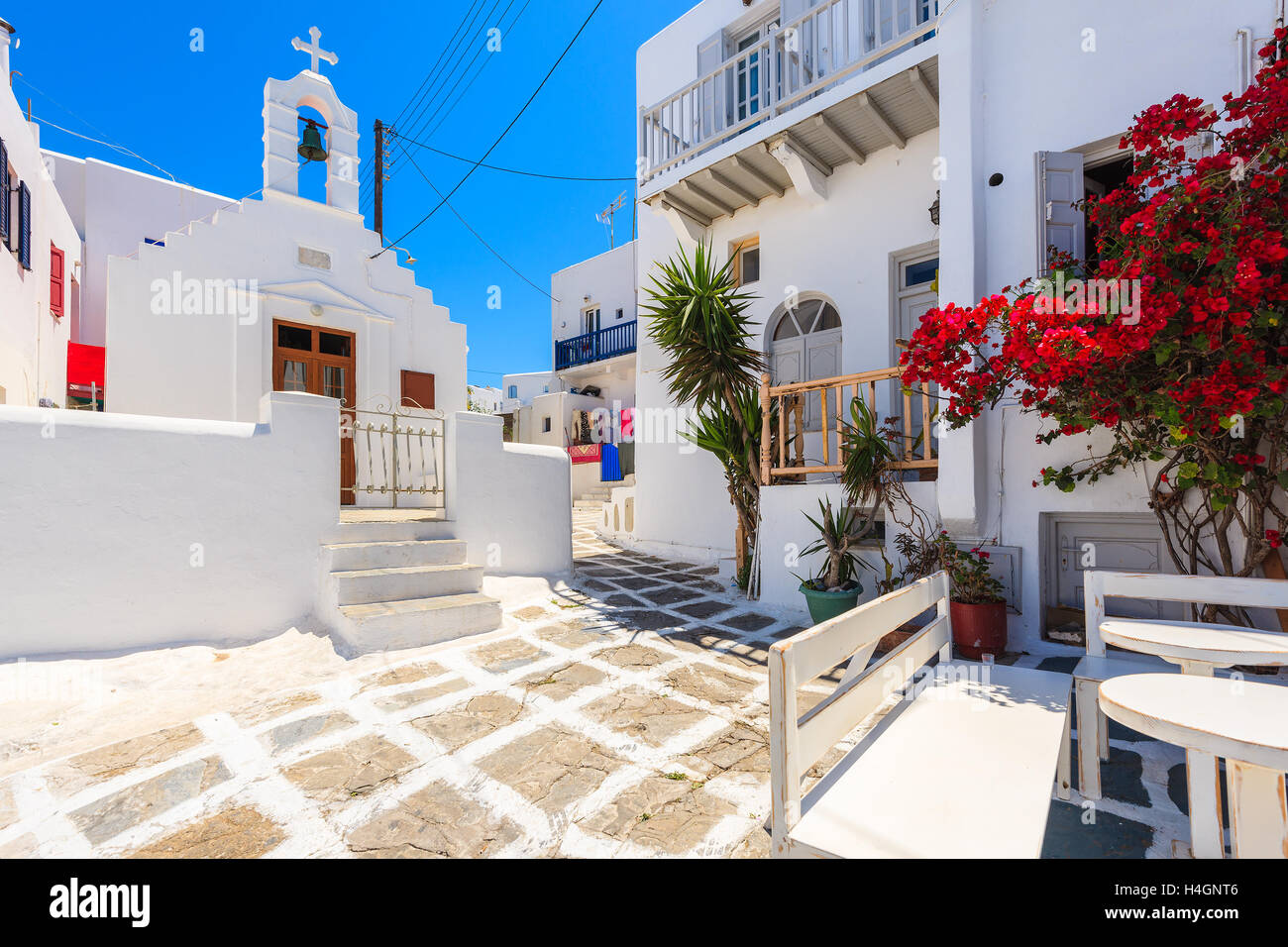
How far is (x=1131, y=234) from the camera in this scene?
3.05 meters

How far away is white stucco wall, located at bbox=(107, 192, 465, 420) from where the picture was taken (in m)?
6.45

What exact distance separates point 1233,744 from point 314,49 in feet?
34.6

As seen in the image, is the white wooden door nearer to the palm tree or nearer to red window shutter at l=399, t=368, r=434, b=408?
the palm tree

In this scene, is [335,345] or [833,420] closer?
[833,420]

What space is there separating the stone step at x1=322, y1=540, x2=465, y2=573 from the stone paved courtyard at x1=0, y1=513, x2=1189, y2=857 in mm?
1022

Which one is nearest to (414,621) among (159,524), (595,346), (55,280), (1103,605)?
(159,524)

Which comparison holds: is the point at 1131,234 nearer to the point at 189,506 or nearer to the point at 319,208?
the point at 189,506

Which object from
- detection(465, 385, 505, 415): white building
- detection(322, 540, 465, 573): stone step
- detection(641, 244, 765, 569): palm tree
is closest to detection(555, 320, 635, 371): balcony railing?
detection(465, 385, 505, 415): white building

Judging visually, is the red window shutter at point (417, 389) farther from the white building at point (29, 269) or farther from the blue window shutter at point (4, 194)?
the blue window shutter at point (4, 194)

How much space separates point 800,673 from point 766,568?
13.9 ft

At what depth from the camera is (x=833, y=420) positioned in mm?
6602

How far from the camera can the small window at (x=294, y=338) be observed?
290 inches

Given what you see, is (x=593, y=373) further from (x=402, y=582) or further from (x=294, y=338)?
(x=402, y=582)
